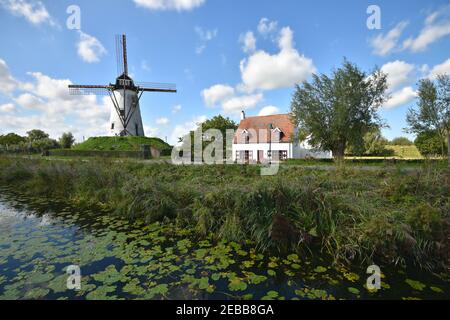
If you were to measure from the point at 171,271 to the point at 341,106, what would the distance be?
1898 cm

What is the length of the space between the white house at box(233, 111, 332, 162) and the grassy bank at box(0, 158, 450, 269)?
2336cm

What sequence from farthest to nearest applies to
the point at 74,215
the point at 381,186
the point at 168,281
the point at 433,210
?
the point at 74,215 < the point at 381,186 < the point at 433,210 < the point at 168,281

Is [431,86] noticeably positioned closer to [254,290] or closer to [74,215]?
[254,290]

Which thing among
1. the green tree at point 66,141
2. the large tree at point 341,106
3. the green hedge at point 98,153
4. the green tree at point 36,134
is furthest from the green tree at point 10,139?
the large tree at point 341,106

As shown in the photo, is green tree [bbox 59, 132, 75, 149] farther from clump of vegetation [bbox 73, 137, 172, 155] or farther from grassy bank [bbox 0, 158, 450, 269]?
grassy bank [bbox 0, 158, 450, 269]

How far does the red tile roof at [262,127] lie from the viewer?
32.0 metres

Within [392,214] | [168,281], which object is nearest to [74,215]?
[168,281]

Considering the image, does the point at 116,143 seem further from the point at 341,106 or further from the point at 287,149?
the point at 341,106

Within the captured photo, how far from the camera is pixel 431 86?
21906 millimetres

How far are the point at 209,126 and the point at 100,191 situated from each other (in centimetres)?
3215

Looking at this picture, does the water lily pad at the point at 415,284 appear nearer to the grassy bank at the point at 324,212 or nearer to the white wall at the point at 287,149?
the grassy bank at the point at 324,212

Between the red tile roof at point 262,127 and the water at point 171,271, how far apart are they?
92.2 feet
